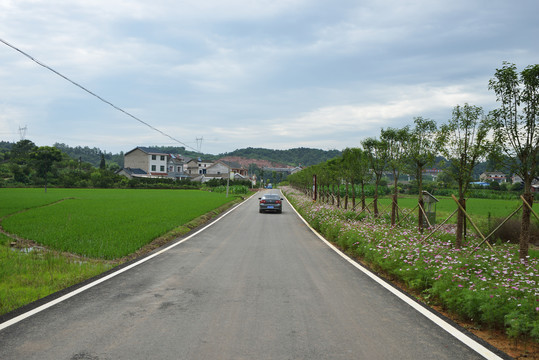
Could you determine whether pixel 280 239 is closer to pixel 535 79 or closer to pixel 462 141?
pixel 462 141

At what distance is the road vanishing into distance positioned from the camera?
12.0ft

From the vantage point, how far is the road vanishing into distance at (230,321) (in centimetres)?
366

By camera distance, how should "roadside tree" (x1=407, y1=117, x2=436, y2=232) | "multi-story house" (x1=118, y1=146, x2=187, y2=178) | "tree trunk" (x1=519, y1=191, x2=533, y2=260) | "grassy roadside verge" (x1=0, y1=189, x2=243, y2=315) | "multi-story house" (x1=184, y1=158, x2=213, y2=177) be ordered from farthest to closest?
1. "multi-story house" (x1=184, y1=158, x2=213, y2=177)
2. "multi-story house" (x1=118, y1=146, x2=187, y2=178)
3. "roadside tree" (x1=407, y1=117, x2=436, y2=232)
4. "tree trunk" (x1=519, y1=191, x2=533, y2=260)
5. "grassy roadside verge" (x1=0, y1=189, x2=243, y2=315)

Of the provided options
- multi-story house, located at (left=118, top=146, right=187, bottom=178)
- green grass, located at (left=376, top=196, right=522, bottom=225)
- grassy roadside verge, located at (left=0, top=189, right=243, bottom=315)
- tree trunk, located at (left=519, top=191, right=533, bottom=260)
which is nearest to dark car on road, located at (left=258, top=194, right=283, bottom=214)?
green grass, located at (left=376, top=196, right=522, bottom=225)

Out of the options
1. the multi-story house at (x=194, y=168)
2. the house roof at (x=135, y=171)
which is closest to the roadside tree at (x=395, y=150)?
the house roof at (x=135, y=171)

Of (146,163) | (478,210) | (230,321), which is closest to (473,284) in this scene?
(230,321)

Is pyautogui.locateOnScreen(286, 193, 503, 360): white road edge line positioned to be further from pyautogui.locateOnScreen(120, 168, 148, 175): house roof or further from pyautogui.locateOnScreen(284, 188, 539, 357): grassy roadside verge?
pyautogui.locateOnScreen(120, 168, 148, 175): house roof

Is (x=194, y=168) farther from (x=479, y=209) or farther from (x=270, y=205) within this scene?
(x=479, y=209)

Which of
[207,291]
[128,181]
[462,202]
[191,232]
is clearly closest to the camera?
[207,291]

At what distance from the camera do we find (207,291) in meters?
6.00

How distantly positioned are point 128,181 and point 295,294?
7041cm

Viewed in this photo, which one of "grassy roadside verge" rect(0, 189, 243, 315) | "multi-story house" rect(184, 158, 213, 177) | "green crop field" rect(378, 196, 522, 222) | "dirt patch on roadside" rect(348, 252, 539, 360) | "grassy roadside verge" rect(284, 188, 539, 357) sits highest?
"multi-story house" rect(184, 158, 213, 177)

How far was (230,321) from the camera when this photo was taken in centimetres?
455

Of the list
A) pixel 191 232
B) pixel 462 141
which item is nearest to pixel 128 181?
pixel 191 232
